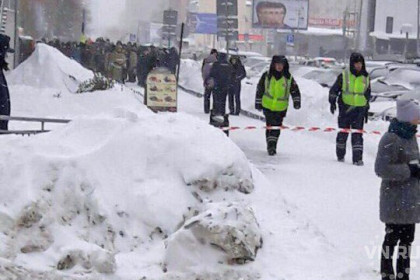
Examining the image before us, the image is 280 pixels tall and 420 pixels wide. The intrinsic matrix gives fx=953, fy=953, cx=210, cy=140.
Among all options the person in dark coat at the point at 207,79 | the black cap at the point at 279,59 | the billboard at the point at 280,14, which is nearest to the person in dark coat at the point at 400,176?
the black cap at the point at 279,59

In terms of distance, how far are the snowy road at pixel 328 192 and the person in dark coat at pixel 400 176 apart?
0.63 metres

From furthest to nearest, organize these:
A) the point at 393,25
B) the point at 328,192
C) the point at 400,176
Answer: the point at 393,25, the point at 328,192, the point at 400,176

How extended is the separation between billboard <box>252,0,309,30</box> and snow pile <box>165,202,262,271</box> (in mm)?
53499

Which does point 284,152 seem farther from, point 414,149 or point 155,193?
point 414,149

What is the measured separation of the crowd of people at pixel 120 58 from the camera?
3522 centimetres

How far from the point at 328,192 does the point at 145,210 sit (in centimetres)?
403

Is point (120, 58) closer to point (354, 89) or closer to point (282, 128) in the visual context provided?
point (282, 128)

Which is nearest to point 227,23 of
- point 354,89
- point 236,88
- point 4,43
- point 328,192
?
point 236,88

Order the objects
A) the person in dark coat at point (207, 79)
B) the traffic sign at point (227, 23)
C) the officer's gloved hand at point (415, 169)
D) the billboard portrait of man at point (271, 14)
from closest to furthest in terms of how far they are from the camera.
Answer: the officer's gloved hand at point (415, 169) → the person in dark coat at point (207, 79) → the traffic sign at point (227, 23) → the billboard portrait of man at point (271, 14)

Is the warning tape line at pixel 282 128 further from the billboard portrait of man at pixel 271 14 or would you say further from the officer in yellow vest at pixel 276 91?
the billboard portrait of man at pixel 271 14

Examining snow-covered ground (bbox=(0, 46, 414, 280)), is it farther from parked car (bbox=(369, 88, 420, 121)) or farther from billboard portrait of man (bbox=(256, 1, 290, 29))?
billboard portrait of man (bbox=(256, 1, 290, 29))

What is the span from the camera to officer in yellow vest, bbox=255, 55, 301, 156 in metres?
14.3

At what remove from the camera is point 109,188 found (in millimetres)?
7867

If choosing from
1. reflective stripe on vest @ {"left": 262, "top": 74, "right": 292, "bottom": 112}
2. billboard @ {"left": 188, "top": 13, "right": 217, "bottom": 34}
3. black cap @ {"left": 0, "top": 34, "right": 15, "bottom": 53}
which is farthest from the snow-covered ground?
billboard @ {"left": 188, "top": 13, "right": 217, "bottom": 34}
